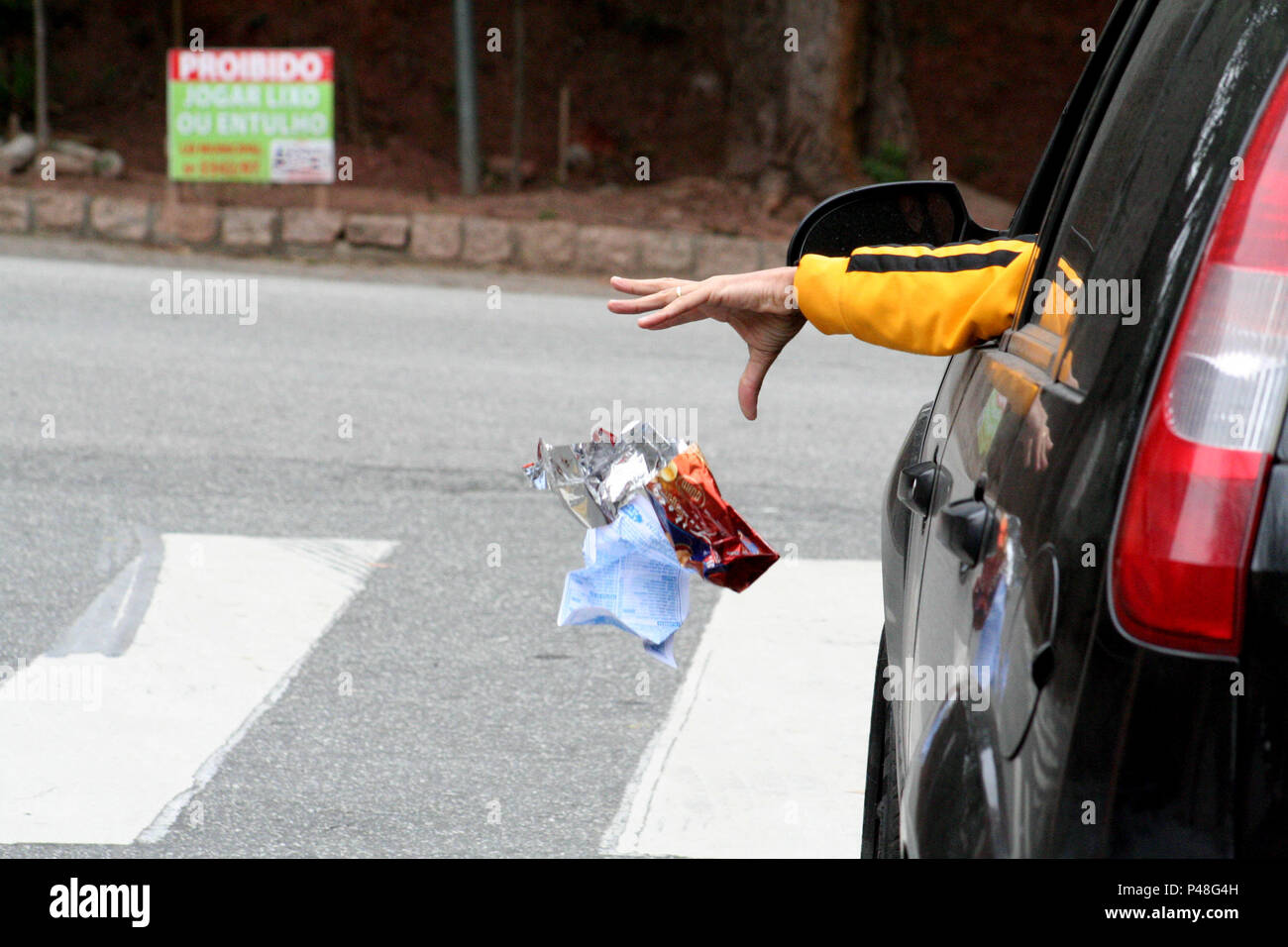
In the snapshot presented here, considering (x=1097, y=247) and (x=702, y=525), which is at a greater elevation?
(x=1097, y=247)

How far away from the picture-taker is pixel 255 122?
14.7 meters

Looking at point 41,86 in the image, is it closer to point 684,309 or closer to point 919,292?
point 684,309

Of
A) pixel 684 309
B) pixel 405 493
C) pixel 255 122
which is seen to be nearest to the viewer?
pixel 684 309

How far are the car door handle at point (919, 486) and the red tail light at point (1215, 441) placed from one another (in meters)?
0.90

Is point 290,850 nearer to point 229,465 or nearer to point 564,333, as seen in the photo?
point 229,465

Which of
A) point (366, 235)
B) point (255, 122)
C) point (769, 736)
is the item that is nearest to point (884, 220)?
point (769, 736)

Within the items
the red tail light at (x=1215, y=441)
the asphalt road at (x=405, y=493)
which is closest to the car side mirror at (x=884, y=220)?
the red tail light at (x=1215, y=441)

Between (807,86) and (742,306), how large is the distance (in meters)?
14.1

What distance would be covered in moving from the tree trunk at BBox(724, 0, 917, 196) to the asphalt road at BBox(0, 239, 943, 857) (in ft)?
15.2

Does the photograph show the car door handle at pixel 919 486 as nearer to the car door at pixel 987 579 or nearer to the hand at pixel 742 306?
the car door at pixel 987 579

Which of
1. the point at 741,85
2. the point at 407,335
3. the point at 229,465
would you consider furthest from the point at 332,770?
the point at 741,85

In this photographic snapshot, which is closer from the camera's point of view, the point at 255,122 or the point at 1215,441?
the point at 1215,441

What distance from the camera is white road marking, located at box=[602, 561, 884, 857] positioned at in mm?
→ 3668

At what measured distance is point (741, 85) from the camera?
650 inches
